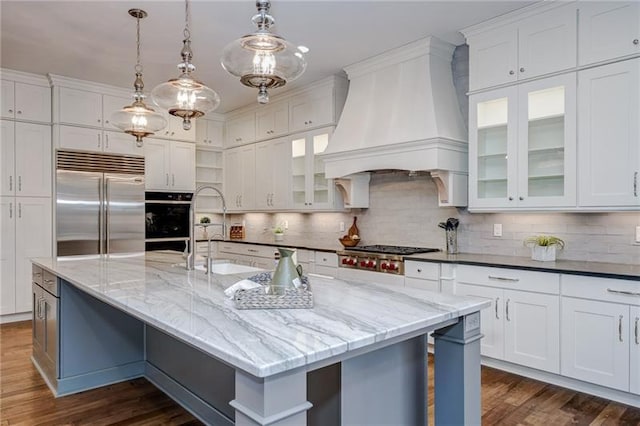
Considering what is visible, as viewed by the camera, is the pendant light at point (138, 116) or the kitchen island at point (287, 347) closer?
the kitchen island at point (287, 347)

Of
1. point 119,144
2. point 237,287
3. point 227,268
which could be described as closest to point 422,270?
point 227,268

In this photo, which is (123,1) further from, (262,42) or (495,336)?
(495,336)

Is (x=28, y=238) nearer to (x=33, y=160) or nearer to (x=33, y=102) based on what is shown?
(x=33, y=160)

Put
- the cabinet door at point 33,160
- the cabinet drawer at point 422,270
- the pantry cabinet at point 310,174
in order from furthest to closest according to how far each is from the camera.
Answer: the pantry cabinet at point 310,174 → the cabinet door at point 33,160 → the cabinet drawer at point 422,270

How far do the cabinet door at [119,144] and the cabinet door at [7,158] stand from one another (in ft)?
3.19

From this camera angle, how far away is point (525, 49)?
3.39 metres

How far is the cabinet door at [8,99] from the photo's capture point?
4.89 metres

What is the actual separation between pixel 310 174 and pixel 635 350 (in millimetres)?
3627

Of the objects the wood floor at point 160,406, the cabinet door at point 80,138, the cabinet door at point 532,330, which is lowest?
Result: the wood floor at point 160,406

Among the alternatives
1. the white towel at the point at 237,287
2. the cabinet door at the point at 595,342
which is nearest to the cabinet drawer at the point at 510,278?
the cabinet door at the point at 595,342

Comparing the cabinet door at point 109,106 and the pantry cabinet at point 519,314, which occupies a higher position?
the cabinet door at point 109,106

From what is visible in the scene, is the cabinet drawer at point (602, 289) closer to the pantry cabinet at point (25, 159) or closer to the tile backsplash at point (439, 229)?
the tile backsplash at point (439, 229)

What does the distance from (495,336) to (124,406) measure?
9.02ft

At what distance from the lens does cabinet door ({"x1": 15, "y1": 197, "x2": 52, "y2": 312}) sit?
501 cm
